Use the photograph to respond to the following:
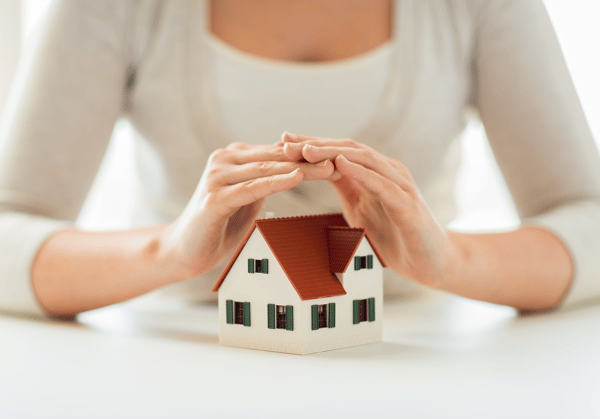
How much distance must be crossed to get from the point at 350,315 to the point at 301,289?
0.07 meters

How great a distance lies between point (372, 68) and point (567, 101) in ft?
1.04

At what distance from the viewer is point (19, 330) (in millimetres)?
708

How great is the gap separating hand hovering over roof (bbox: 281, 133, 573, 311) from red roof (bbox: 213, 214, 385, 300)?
5 cm

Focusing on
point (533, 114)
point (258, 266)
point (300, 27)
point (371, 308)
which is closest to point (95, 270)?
point (258, 266)

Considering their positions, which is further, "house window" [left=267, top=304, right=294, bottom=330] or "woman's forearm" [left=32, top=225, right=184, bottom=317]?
"woman's forearm" [left=32, top=225, right=184, bottom=317]

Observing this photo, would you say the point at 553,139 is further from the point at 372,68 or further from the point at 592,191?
the point at 372,68

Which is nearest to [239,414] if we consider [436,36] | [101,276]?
[101,276]

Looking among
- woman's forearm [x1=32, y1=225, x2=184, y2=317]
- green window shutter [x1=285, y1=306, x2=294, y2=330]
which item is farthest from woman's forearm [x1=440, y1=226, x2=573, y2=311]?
woman's forearm [x1=32, y1=225, x2=184, y2=317]

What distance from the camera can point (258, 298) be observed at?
0.61 metres

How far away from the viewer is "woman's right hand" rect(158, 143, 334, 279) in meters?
0.59

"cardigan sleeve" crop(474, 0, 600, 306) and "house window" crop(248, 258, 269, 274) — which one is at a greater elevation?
"cardigan sleeve" crop(474, 0, 600, 306)

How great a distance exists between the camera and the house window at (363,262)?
63 centimetres

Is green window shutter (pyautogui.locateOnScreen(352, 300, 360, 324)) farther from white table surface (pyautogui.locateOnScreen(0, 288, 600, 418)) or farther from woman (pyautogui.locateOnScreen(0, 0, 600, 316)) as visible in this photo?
woman (pyautogui.locateOnScreen(0, 0, 600, 316))

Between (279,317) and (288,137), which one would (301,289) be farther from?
(288,137)
